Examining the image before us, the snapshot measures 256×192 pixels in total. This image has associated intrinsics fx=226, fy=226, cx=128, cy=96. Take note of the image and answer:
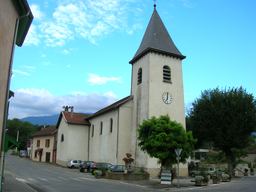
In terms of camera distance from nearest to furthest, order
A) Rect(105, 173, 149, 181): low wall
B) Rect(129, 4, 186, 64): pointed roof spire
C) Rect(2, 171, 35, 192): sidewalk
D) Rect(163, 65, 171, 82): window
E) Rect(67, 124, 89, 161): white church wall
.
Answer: Rect(2, 171, 35, 192): sidewalk < Rect(105, 173, 149, 181): low wall < Rect(163, 65, 171, 82): window < Rect(129, 4, 186, 64): pointed roof spire < Rect(67, 124, 89, 161): white church wall

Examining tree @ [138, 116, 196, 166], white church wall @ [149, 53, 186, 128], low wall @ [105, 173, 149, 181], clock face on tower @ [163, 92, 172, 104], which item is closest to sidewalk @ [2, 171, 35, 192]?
low wall @ [105, 173, 149, 181]

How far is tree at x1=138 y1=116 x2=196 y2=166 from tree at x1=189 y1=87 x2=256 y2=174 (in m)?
10.3

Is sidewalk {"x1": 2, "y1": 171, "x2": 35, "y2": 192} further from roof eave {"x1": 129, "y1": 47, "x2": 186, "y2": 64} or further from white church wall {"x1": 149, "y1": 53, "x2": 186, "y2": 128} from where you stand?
roof eave {"x1": 129, "y1": 47, "x2": 186, "y2": 64}

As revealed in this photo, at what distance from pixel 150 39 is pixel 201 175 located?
16251 mm

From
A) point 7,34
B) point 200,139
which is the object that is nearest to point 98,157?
point 200,139

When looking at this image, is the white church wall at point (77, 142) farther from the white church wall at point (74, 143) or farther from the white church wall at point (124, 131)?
the white church wall at point (124, 131)

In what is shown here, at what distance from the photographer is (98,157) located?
101ft

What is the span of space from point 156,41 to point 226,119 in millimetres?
11833

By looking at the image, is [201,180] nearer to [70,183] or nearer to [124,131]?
[70,183]

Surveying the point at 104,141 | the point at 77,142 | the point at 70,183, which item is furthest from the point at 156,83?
the point at 77,142

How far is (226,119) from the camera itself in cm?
2503

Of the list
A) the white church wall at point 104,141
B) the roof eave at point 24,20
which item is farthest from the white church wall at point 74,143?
the roof eave at point 24,20

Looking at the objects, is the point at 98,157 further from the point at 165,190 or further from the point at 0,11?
the point at 0,11

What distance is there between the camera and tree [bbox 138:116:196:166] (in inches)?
598
